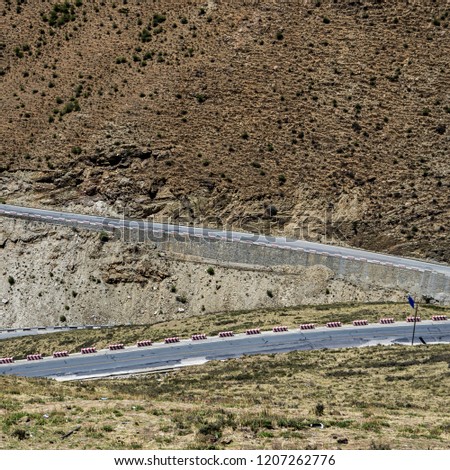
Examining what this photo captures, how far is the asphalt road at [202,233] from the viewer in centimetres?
6569

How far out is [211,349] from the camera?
171ft

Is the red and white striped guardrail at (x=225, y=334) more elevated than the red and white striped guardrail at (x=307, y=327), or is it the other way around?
the red and white striped guardrail at (x=307, y=327)

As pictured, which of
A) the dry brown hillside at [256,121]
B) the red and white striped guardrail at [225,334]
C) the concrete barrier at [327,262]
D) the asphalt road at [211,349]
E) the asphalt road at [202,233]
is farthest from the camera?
the dry brown hillside at [256,121]

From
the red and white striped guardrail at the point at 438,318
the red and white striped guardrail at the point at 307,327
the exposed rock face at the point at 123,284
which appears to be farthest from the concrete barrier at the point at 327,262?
the red and white striped guardrail at the point at 307,327

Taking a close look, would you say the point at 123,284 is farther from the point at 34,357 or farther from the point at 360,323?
the point at 360,323

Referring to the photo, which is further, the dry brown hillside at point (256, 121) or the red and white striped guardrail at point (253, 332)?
the dry brown hillside at point (256, 121)

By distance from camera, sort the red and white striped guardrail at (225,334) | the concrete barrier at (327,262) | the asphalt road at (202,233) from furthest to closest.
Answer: the asphalt road at (202,233), the concrete barrier at (327,262), the red and white striped guardrail at (225,334)

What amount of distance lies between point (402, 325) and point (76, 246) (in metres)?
27.1

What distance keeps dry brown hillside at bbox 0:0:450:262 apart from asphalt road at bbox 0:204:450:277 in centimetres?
133

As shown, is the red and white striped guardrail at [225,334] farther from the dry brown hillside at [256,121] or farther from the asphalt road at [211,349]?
the dry brown hillside at [256,121]

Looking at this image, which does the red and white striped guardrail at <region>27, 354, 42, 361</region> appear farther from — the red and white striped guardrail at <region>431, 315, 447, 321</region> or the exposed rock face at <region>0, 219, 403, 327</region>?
the red and white striped guardrail at <region>431, 315, 447, 321</region>

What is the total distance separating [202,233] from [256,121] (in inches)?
424

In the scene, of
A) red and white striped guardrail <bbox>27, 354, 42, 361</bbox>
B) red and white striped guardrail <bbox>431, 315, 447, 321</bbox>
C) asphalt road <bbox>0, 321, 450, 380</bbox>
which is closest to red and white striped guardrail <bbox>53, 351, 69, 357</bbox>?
asphalt road <bbox>0, 321, 450, 380</bbox>

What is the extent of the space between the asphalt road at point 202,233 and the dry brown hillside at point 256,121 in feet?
4.35
